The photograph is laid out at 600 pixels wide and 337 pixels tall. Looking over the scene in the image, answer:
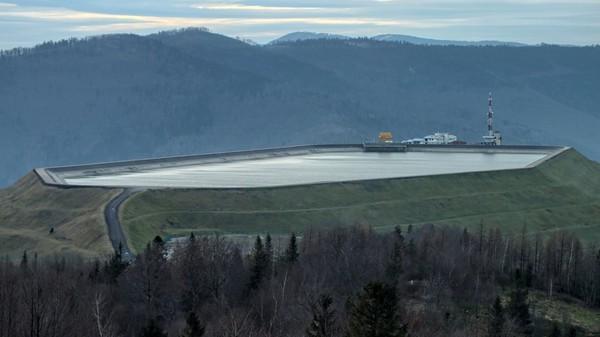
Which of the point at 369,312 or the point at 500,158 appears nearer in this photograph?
the point at 369,312

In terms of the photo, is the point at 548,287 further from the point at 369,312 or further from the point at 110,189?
the point at 110,189

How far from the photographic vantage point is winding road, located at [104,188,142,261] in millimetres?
79688

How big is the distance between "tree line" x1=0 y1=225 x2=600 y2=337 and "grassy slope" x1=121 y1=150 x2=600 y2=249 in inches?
582

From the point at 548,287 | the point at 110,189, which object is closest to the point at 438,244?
the point at 548,287

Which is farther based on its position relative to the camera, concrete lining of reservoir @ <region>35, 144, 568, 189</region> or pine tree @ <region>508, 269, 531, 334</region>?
concrete lining of reservoir @ <region>35, 144, 568, 189</region>

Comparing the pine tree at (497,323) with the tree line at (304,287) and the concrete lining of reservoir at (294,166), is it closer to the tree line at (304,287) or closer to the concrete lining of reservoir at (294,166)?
the tree line at (304,287)

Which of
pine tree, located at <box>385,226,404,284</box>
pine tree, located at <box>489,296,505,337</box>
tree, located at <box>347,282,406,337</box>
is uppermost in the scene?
tree, located at <box>347,282,406,337</box>

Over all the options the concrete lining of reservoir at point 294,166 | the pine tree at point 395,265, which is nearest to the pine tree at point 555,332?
the pine tree at point 395,265

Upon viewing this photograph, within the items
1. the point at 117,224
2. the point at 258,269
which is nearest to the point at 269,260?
the point at 258,269

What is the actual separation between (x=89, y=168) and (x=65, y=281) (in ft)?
206

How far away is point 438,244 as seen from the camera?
246 feet

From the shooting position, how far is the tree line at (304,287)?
48.2m

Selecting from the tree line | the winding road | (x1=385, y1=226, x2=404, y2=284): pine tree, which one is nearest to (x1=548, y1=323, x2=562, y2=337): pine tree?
the tree line

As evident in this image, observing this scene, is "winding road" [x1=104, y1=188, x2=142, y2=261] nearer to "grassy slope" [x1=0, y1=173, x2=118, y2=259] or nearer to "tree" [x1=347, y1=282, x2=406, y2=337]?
"grassy slope" [x1=0, y1=173, x2=118, y2=259]
